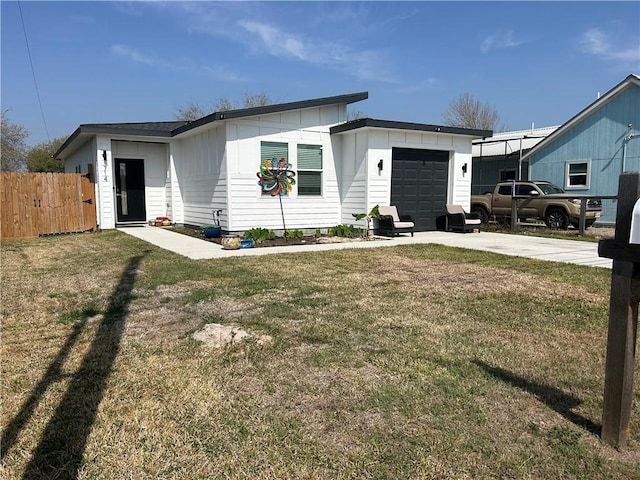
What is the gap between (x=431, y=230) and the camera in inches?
517

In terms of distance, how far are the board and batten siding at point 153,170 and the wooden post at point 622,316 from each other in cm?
1432

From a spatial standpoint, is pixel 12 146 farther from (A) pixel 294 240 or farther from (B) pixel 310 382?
(B) pixel 310 382

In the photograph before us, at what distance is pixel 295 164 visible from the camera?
1187cm

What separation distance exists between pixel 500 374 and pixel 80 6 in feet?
40.6

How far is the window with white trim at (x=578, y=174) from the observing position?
17406 millimetres

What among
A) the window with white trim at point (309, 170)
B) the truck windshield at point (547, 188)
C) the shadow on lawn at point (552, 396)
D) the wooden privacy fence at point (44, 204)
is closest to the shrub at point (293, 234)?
the window with white trim at point (309, 170)

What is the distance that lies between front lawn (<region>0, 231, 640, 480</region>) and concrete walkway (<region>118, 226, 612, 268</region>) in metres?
2.45

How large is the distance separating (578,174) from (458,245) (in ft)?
36.3

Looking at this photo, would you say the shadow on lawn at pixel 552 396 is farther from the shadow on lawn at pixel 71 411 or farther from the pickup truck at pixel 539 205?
the pickup truck at pixel 539 205

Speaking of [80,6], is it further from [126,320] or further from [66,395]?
[66,395]

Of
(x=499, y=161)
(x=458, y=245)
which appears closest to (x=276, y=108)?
(x=458, y=245)

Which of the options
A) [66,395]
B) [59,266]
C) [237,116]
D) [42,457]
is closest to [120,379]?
[66,395]

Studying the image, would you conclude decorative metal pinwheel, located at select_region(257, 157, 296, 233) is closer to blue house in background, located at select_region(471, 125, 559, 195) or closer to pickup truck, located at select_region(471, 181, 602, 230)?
pickup truck, located at select_region(471, 181, 602, 230)

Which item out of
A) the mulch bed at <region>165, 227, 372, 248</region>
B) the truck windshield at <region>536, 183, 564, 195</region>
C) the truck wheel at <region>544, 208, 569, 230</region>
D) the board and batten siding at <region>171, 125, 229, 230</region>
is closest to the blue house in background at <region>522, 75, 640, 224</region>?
the truck windshield at <region>536, 183, 564, 195</region>
